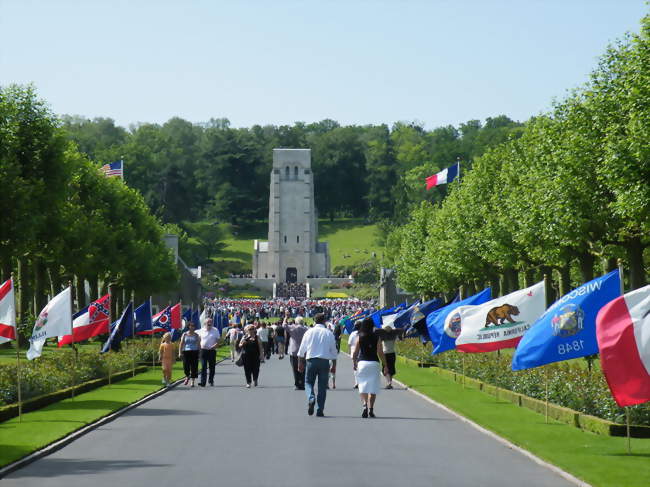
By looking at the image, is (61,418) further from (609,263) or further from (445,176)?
(445,176)

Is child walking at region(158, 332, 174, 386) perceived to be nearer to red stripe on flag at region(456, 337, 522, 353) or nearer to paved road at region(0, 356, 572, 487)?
paved road at region(0, 356, 572, 487)

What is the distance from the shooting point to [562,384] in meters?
20.3

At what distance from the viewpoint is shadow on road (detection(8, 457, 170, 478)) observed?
12359 millimetres

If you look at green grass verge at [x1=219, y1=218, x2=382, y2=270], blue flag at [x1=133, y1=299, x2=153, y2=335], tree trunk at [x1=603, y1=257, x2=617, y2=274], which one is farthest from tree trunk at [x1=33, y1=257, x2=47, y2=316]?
green grass verge at [x1=219, y1=218, x2=382, y2=270]

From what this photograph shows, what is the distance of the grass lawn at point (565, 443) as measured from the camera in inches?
480

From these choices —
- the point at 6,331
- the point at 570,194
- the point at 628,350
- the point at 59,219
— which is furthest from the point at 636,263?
the point at 628,350

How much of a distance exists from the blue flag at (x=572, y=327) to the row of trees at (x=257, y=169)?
490 feet

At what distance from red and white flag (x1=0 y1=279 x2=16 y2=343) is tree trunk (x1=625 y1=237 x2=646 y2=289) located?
20.8m

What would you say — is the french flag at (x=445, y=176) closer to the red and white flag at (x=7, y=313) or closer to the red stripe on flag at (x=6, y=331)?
the red and white flag at (x=7, y=313)

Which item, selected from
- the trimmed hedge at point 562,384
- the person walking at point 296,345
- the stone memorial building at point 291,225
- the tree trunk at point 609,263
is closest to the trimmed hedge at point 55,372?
the person walking at point 296,345

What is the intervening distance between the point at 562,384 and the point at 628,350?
806cm

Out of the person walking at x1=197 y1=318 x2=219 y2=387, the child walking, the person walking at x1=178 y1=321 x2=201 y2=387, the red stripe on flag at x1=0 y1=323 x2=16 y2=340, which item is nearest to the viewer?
the red stripe on flag at x1=0 y1=323 x2=16 y2=340

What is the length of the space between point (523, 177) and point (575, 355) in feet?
95.0

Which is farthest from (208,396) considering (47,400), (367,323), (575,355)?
(575,355)
